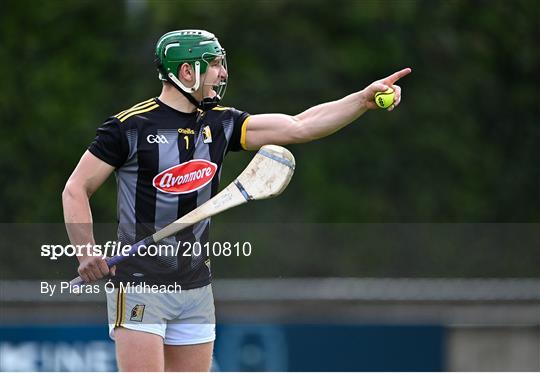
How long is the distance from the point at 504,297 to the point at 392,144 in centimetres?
354

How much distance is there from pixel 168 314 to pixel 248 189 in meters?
0.63

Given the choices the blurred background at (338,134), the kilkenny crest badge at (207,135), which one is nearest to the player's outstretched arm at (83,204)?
the kilkenny crest badge at (207,135)

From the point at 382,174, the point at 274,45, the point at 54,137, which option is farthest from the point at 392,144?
the point at 54,137

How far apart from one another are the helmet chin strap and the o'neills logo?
0.22 metres

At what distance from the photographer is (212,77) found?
502 centimetres

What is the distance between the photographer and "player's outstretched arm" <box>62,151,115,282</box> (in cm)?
486

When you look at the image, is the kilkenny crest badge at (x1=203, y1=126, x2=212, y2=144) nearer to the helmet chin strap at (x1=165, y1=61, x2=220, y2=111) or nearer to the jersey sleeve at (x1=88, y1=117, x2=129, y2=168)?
the helmet chin strap at (x1=165, y1=61, x2=220, y2=111)

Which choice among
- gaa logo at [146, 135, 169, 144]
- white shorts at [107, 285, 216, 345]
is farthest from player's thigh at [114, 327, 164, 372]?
gaa logo at [146, 135, 169, 144]

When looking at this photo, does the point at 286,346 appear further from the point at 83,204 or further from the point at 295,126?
the point at 83,204

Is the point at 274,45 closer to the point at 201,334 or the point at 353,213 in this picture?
the point at 353,213

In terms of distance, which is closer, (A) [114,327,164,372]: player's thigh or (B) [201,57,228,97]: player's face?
(A) [114,327,164,372]: player's thigh

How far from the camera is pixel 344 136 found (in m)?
12.6

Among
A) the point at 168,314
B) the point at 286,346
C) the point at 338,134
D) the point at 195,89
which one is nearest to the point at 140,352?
the point at 168,314

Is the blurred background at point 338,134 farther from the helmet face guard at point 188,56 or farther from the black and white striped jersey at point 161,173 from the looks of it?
the helmet face guard at point 188,56
